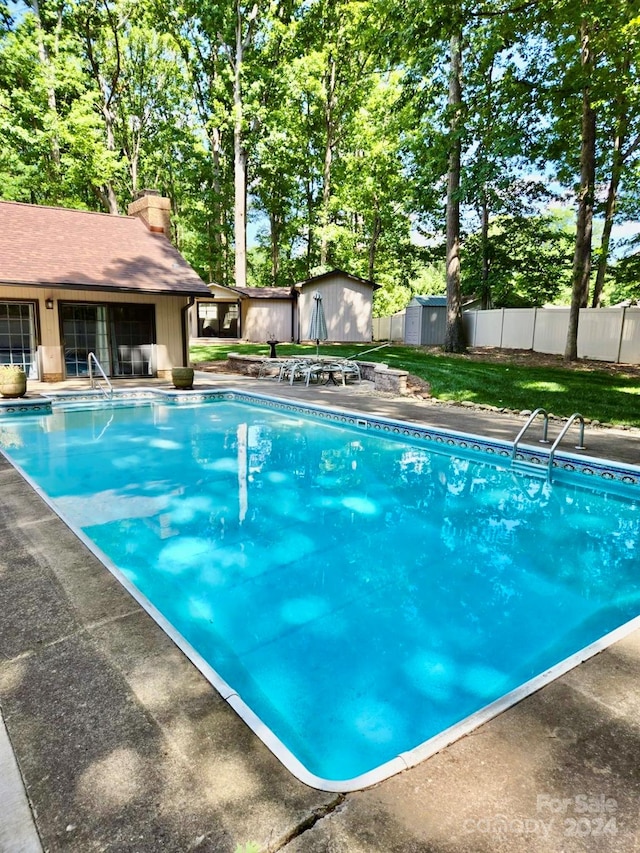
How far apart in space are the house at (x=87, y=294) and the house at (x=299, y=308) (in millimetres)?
8690

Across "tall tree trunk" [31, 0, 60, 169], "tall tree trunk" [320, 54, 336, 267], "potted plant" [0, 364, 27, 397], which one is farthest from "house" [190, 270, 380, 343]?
"potted plant" [0, 364, 27, 397]

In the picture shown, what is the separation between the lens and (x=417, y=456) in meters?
7.79

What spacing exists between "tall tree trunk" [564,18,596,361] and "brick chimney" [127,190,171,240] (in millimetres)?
11865

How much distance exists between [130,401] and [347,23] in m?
22.2

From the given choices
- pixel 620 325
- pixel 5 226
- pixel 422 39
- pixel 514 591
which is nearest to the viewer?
pixel 514 591

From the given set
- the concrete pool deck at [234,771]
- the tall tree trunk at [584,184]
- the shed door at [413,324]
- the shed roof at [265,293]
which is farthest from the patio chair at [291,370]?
the concrete pool deck at [234,771]

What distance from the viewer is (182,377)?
1223 centimetres

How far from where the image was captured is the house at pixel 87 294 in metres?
12.7

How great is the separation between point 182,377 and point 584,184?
36.7 ft

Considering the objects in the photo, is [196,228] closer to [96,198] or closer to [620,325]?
[96,198]

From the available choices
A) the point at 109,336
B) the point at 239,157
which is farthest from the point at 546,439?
the point at 239,157

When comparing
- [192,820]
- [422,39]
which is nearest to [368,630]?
[192,820]

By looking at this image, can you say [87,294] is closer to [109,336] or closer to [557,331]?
[109,336]

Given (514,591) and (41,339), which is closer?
(514,591)
